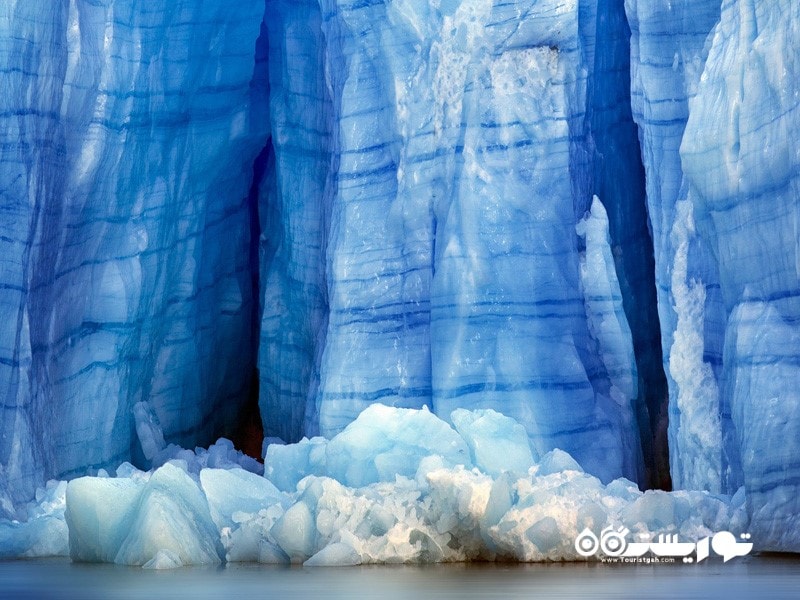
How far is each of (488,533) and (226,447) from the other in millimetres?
5539

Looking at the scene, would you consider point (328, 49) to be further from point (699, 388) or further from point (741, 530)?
point (741, 530)

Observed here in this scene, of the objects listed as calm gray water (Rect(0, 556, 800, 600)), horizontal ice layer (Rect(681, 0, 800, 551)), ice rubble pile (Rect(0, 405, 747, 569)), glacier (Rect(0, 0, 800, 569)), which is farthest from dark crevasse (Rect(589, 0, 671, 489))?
calm gray water (Rect(0, 556, 800, 600))

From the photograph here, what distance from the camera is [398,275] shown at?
38.4 ft

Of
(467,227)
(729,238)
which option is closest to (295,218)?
(467,227)

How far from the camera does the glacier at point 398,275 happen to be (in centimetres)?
854

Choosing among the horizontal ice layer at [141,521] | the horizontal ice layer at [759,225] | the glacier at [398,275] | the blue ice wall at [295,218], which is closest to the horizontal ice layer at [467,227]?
the glacier at [398,275]

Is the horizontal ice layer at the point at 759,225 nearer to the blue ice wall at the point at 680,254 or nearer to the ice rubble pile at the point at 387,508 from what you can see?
the ice rubble pile at the point at 387,508

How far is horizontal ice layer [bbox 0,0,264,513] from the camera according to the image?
11.6m

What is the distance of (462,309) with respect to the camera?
11.1m

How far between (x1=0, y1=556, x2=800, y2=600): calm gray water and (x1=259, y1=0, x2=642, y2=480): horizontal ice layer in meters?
3.21

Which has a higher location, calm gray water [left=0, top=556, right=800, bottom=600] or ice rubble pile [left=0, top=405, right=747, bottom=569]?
ice rubble pile [left=0, top=405, right=747, bottom=569]

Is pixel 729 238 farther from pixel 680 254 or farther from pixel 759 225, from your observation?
pixel 680 254

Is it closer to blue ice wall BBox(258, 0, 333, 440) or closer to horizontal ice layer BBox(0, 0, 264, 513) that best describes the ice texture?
blue ice wall BBox(258, 0, 333, 440)

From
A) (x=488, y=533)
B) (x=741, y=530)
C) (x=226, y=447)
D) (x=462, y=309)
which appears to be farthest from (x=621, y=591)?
(x=226, y=447)
